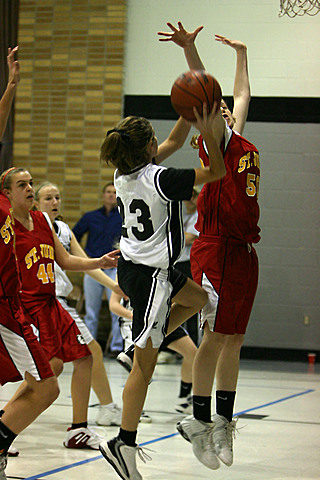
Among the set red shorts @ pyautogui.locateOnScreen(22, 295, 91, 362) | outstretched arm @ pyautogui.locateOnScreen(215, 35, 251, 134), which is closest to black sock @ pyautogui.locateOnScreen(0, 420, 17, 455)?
red shorts @ pyautogui.locateOnScreen(22, 295, 91, 362)

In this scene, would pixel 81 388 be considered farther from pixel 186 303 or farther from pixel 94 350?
pixel 186 303

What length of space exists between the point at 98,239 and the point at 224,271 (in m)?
5.32

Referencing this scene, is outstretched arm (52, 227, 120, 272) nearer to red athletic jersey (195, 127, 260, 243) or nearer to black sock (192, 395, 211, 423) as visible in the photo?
red athletic jersey (195, 127, 260, 243)

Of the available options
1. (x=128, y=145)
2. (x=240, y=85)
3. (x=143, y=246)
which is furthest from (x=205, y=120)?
(x=240, y=85)

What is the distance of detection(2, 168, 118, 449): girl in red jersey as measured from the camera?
4113 millimetres

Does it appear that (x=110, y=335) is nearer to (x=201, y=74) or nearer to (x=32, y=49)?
(x=32, y=49)

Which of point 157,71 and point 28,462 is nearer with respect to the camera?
point 28,462

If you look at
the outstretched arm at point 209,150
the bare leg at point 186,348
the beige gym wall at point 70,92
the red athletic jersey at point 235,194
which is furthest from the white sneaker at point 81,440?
the beige gym wall at point 70,92

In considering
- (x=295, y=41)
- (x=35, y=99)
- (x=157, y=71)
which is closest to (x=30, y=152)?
(x=35, y=99)

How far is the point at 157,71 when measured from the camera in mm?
9430

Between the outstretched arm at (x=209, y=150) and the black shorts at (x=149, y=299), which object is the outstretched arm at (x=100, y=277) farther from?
the outstretched arm at (x=209, y=150)

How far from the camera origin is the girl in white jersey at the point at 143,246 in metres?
3.22

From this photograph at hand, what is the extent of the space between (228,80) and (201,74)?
617 centimetres

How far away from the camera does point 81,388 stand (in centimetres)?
435
